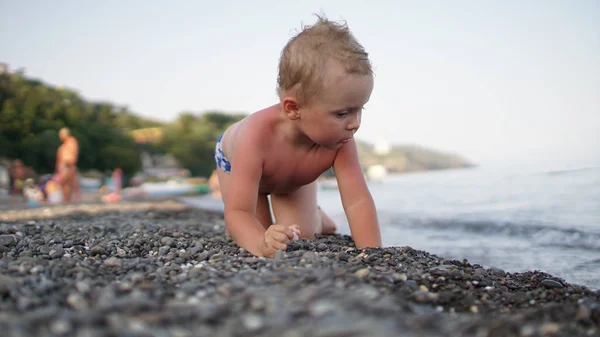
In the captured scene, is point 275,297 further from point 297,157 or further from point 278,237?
point 297,157

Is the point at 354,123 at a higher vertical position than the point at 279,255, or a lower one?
higher

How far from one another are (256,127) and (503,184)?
363 inches

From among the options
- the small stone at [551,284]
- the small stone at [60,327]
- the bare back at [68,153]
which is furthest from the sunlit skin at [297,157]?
the bare back at [68,153]

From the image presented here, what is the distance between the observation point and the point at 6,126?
3522 centimetres

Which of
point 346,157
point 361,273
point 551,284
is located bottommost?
point 551,284

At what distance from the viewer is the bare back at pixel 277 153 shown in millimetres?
3014

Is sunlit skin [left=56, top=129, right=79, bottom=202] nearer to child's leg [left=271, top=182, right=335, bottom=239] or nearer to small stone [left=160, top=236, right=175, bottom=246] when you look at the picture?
child's leg [left=271, top=182, right=335, bottom=239]

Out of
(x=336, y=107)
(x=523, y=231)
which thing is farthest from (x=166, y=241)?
(x=523, y=231)

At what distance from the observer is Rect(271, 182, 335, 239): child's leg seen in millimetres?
3656

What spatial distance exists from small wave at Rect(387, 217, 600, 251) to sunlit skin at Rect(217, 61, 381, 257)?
7.88ft

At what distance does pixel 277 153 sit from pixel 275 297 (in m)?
1.74

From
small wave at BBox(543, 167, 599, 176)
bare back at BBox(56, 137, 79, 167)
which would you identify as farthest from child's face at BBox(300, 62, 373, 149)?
bare back at BBox(56, 137, 79, 167)

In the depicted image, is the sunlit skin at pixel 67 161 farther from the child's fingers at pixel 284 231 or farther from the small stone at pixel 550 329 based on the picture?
the small stone at pixel 550 329

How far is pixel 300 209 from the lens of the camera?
368 centimetres
